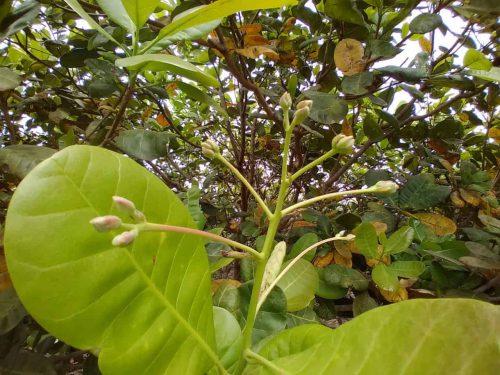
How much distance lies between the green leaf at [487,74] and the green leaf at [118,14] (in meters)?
0.83

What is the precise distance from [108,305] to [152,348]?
0.07 meters

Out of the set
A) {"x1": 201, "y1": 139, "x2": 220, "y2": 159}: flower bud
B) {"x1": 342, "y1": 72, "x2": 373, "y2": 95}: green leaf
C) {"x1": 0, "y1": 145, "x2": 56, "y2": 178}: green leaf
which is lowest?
{"x1": 0, "y1": 145, "x2": 56, "y2": 178}: green leaf

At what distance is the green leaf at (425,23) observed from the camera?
1.09 meters

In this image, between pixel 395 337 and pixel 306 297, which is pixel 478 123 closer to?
pixel 306 297

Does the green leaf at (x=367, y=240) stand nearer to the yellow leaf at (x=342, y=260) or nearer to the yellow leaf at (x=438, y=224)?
the yellow leaf at (x=342, y=260)

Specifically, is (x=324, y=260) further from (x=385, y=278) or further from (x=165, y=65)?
(x=165, y=65)

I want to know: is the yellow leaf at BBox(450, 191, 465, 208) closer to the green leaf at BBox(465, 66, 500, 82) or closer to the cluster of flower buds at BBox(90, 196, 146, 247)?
the green leaf at BBox(465, 66, 500, 82)

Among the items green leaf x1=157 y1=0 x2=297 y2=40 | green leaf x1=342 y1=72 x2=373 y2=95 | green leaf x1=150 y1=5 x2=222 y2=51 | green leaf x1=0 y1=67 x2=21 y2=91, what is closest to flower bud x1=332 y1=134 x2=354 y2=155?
green leaf x1=157 y1=0 x2=297 y2=40

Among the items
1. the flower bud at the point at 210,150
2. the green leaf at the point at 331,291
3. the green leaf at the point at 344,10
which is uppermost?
the green leaf at the point at 344,10

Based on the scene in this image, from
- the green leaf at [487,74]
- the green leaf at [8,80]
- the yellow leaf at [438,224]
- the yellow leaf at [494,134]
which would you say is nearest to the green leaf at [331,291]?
the yellow leaf at [438,224]

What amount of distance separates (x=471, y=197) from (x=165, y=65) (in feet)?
3.58

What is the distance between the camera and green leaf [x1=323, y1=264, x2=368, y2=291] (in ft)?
3.05

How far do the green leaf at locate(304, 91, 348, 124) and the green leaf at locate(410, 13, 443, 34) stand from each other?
0.31 m

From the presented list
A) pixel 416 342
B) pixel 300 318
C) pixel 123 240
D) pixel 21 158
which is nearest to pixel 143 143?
pixel 21 158
